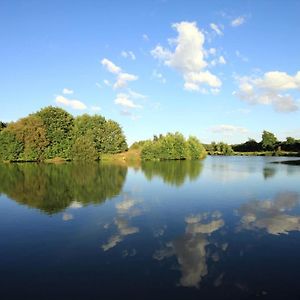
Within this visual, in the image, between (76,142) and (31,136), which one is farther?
(76,142)

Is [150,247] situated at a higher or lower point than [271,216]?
lower

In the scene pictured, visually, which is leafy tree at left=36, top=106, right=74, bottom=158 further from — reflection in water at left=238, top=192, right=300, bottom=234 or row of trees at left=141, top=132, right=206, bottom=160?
reflection in water at left=238, top=192, right=300, bottom=234

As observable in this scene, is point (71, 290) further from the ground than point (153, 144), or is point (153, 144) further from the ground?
point (153, 144)

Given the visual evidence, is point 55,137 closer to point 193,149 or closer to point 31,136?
point 31,136

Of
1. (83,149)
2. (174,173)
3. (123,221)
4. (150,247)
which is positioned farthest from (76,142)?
(150,247)

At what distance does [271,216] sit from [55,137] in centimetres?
10392

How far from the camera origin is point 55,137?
119938 millimetres

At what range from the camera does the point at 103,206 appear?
30.5 m

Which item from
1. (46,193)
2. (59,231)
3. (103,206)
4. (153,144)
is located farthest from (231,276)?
(153,144)

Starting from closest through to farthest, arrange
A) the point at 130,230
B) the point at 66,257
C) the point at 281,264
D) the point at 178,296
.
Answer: the point at 178,296, the point at 281,264, the point at 66,257, the point at 130,230

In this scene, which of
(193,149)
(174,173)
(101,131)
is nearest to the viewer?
(174,173)

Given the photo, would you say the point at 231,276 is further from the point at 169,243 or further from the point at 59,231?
the point at 59,231

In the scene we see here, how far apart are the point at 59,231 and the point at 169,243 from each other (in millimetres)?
7670

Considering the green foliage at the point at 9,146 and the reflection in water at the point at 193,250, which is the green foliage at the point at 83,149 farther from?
the reflection in water at the point at 193,250
